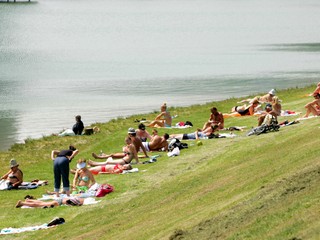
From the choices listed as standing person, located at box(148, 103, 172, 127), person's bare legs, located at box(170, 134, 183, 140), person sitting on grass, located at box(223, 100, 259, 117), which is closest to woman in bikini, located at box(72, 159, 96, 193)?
person's bare legs, located at box(170, 134, 183, 140)

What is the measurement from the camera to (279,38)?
146m

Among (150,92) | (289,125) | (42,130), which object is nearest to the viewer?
(289,125)

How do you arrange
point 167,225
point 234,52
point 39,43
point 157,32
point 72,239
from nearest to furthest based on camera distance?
1. point 167,225
2. point 72,239
3. point 234,52
4. point 39,43
5. point 157,32

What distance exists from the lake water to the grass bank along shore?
53.4 feet

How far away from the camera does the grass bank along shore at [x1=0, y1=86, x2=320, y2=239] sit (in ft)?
45.3

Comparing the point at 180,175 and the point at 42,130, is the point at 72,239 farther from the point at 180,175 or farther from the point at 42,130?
the point at 42,130

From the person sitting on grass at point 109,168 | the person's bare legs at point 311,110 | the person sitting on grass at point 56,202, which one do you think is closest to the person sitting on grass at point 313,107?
the person's bare legs at point 311,110

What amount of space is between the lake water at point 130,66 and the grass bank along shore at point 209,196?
16.3m

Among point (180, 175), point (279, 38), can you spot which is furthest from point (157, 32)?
point (180, 175)

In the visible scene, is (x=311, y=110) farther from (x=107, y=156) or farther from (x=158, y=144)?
(x=107, y=156)

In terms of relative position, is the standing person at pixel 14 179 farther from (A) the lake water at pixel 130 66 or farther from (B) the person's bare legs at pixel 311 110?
(A) the lake water at pixel 130 66

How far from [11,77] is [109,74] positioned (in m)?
10.2

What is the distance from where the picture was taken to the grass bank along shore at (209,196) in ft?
45.3

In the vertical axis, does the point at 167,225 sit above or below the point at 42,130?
above
